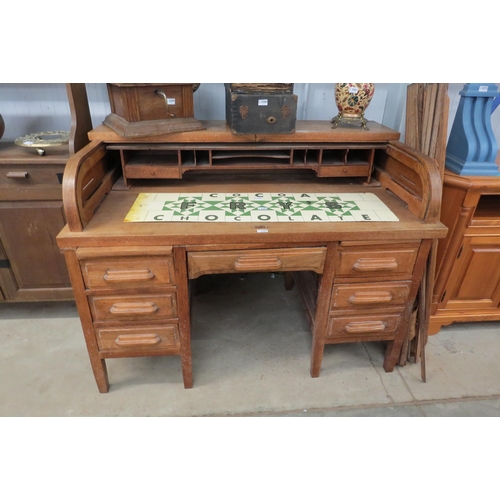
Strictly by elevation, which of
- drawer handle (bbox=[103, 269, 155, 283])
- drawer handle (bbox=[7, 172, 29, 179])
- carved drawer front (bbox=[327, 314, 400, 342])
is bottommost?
carved drawer front (bbox=[327, 314, 400, 342])

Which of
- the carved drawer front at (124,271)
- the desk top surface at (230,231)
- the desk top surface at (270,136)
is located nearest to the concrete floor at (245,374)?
the carved drawer front at (124,271)

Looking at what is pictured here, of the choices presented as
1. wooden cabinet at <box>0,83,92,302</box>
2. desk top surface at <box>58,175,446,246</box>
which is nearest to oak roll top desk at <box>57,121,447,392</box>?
desk top surface at <box>58,175,446,246</box>

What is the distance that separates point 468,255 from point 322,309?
1004mm

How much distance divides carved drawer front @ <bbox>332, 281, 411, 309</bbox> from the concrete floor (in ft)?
1.82

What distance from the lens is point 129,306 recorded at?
1.64 m

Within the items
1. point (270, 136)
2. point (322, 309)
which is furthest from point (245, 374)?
point (270, 136)

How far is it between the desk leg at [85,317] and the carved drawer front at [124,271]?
0.03 meters

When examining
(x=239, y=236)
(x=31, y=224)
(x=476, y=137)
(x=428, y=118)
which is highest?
(x=428, y=118)

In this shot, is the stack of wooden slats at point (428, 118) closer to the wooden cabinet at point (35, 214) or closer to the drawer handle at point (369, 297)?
the drawer handle at point (369, 297)

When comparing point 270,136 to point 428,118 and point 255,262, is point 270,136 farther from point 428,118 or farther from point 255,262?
point 428,118

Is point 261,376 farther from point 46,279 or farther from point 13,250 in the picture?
point 13,250

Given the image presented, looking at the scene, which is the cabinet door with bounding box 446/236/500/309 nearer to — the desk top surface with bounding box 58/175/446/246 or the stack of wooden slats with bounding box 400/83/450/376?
the stack of wooden slats with bounding box 400/83/450/376

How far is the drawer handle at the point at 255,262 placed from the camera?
5.17ft

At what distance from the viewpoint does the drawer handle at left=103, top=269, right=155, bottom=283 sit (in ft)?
5.06
